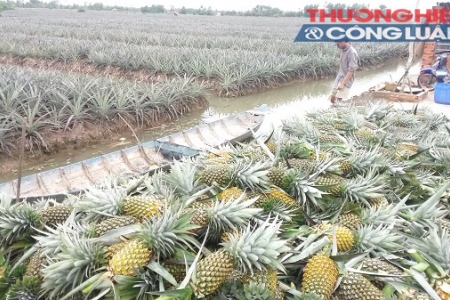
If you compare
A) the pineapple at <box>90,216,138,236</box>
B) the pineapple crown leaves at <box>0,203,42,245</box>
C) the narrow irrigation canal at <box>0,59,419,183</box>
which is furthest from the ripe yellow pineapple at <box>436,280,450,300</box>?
the narrow irrigation canal at <box>0,59,419,183</box>

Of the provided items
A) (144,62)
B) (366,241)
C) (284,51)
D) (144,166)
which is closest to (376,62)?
(284,51)

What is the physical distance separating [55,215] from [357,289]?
4.50 feet

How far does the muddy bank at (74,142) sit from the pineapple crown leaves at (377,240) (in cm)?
437

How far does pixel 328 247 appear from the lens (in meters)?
1.57

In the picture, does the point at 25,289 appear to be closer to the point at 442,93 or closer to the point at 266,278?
the point at 266,278

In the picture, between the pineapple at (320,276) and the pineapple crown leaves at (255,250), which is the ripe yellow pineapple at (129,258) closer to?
the pineapple crown leaves at (255,250)

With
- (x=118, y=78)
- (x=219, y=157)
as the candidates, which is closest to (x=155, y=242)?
(x=219, y=157)

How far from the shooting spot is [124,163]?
4.52 metres

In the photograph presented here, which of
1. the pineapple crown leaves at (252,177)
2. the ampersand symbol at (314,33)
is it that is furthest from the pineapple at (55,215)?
the ampersand symbol at (314,33)

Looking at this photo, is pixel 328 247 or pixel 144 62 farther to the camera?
pixel 144 62

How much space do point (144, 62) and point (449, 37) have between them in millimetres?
Answer: 9503

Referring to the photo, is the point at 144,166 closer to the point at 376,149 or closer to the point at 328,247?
the point at 376,149

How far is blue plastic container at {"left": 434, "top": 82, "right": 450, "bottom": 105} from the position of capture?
8016 millimetres

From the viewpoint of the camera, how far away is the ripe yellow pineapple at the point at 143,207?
159 cm
